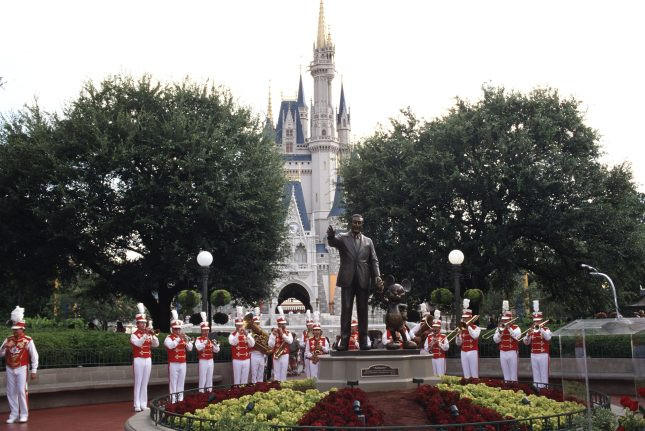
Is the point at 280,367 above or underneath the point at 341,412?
underneath

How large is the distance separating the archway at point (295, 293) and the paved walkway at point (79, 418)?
83135 mm

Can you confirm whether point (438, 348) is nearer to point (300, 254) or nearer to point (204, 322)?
point (204, 322)

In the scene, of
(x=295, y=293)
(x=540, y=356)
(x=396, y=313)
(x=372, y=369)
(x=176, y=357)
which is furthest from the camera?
(x=295, y=293)

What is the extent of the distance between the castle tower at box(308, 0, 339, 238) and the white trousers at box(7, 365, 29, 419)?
335 ft

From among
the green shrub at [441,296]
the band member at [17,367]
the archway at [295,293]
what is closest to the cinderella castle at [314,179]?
the archway at [295,293]

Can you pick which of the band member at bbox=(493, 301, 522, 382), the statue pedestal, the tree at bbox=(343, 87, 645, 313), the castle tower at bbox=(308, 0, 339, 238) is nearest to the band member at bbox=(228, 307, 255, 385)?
the statue pedestal

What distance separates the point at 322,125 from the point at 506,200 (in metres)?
89.0

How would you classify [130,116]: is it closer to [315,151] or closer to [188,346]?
[188,346]

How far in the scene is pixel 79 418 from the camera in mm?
16781

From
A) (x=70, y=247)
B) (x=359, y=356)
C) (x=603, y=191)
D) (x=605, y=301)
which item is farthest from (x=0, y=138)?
(x=605, y=301)

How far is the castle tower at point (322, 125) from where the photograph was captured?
119 metres

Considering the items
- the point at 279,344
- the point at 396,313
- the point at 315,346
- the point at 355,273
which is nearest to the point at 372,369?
the point at 396,313

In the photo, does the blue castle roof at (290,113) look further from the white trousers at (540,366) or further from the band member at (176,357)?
the white trousers at (540,366)

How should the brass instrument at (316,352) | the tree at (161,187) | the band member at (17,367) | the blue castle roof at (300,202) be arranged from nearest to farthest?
the band member at (17,367) → the brass instrument at (316,352) → the tree at (161,187) → the blue castle roof at (300,202)
